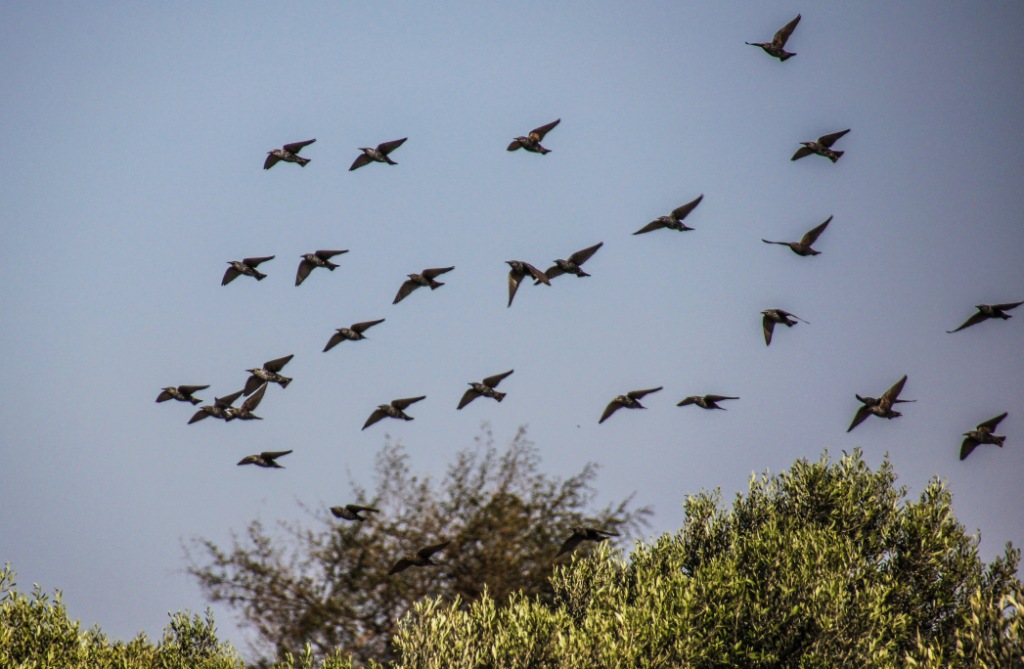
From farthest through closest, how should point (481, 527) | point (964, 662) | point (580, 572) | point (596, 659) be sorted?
point (481, 527) < point (580, 572) < point (596, 659) < point (964, 662)

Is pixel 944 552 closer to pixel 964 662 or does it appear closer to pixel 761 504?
pixel 761 504

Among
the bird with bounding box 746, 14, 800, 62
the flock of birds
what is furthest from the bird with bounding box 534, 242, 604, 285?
the bird with bounding box 746, 14, 800, 62

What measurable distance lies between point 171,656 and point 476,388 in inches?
516

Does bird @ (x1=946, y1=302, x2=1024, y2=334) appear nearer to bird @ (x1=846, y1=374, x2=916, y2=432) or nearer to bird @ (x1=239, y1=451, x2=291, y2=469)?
bird @ (x1=846, y1=374, x2=916, y2=432)

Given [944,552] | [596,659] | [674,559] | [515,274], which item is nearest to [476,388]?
[515,274]

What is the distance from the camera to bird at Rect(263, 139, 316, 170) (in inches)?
1103

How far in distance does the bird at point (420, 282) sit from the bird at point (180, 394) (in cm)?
525

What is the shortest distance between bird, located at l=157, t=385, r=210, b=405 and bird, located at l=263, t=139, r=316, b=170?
18.3ft

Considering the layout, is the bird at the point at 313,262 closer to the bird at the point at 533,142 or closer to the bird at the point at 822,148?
the bird at the point at 533,142

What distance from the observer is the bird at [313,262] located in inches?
1126

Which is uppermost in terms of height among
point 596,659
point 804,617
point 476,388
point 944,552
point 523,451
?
point 476,388

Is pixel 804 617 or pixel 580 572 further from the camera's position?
pixel 580 572

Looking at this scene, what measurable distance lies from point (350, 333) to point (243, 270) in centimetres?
301

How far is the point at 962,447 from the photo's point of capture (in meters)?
27.9
